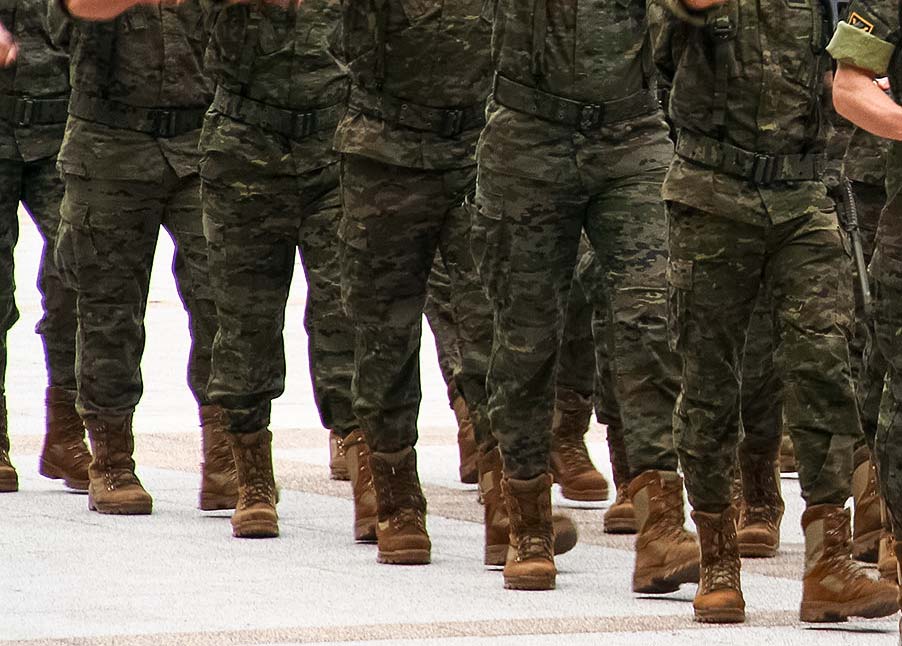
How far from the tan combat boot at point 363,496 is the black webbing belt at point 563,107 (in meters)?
1.66

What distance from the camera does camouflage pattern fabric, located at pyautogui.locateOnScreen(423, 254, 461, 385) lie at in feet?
32.4

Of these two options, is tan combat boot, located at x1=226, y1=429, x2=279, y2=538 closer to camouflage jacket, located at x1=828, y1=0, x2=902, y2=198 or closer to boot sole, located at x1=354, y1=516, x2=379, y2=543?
boot sole, located at x1=354, y1=516, x2=379, y2=543

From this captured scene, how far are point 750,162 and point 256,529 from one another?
2768 mm

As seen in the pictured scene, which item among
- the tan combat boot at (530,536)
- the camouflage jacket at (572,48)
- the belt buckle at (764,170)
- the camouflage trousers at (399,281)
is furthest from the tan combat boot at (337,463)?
the belt buckle at (764,170)

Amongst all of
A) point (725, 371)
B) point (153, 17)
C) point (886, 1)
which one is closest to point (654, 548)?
point (725, 371)

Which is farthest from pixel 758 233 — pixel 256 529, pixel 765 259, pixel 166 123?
pixel 166 123

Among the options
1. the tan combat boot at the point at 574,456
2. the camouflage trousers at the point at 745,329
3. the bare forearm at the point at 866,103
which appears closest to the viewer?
the bare forearm at the point at 866,103

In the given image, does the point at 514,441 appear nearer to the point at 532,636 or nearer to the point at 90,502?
the point at 532,636

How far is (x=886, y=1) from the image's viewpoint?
5.75 metres

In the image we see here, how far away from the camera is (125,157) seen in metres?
9.23

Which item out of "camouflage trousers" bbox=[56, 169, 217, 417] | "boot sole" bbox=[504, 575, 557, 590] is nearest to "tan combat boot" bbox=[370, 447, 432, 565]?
"boot sole" bbox=[504, 575, 557, 590]

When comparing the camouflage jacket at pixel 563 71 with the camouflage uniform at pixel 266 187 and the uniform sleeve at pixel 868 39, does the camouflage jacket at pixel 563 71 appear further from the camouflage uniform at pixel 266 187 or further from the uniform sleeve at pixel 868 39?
the uniform sleeve at pixel 868 39

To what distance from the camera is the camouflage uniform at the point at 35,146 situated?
9852 millimetres

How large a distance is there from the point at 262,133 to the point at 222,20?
17.4 inches
